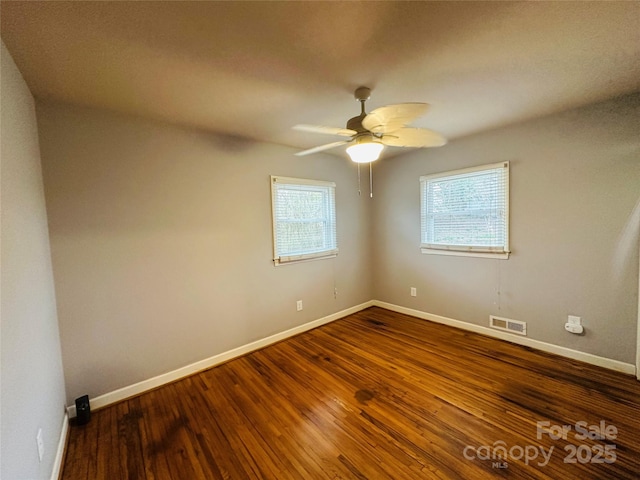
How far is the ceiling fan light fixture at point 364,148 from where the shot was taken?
1.83 metres

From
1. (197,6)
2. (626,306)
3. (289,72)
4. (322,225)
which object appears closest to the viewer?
(197,6)

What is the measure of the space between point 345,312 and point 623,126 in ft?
11.5

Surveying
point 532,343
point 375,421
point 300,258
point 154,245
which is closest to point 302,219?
point 300,258

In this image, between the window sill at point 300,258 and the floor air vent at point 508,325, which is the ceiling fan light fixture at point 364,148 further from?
the floor air vent at point 508,325

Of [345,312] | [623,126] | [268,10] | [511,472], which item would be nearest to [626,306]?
[623,126]

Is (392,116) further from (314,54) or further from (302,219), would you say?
(302,219)

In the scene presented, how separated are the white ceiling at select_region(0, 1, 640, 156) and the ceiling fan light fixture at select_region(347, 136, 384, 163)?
0.41 metres

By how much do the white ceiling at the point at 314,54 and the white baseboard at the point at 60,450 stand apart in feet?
7.53

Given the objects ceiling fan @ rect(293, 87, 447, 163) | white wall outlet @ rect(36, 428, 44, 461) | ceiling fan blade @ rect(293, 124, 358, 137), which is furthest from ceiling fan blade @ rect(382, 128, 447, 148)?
white wall outlet @ rect(36, 428, 44, 461)

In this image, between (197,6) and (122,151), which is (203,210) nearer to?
(122,151)

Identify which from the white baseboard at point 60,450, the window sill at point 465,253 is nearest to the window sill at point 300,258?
the window sill at point 465,253

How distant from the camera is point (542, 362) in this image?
2529 millimetres

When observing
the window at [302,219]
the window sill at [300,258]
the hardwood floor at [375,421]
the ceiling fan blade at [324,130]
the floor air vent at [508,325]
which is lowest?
the hardwood floor at [375,421]

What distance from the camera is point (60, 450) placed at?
5.35ft
